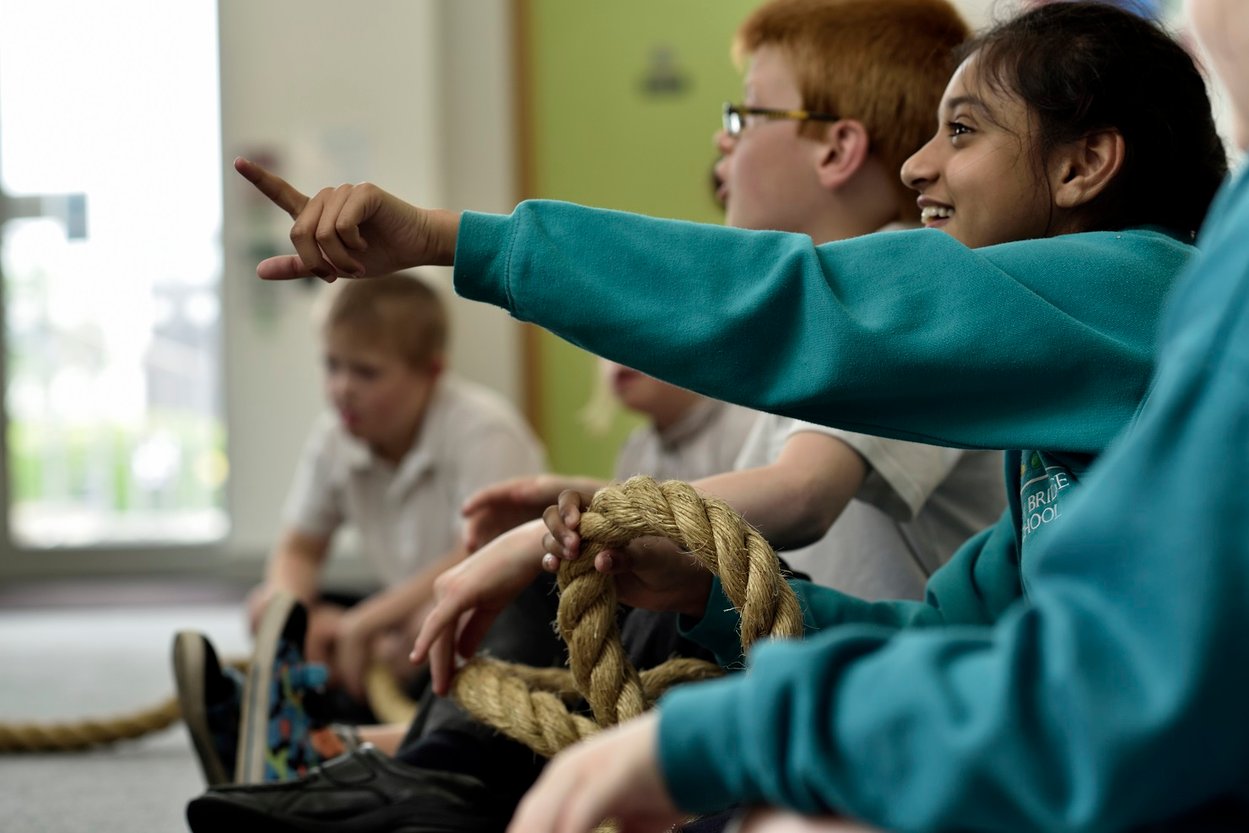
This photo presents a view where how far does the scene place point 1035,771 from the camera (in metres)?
0.41

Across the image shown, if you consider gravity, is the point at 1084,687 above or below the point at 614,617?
above

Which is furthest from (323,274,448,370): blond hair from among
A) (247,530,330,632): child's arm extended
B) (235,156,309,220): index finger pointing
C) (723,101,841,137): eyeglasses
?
(235,156,309,220): index finger pointing

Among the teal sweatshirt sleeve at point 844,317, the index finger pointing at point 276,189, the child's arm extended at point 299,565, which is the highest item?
the index finger pointing at point 276,189

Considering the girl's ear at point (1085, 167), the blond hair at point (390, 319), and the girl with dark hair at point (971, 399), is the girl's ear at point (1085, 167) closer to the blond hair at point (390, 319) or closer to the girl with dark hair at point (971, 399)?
the girl with dark hair at point (971, 399)

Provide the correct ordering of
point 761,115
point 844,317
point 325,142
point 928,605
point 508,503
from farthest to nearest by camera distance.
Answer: point 325,142 < point 761,115 < point 508,503 < point 928,605 < point 844,317

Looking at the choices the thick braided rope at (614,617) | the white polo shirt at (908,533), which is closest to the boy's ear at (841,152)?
the white polo shirt at (908,533)

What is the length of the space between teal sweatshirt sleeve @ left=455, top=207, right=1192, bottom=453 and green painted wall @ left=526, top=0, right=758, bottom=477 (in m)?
2.68

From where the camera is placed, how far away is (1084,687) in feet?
1.33

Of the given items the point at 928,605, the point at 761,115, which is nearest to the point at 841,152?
the point at 761,115

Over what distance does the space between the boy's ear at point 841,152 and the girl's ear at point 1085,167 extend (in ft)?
1.21

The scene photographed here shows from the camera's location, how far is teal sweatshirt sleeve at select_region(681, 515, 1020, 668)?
875mm

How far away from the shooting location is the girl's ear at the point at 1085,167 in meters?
0.81

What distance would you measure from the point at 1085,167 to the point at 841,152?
39 cm

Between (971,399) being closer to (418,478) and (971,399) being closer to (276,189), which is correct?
(276,189)
